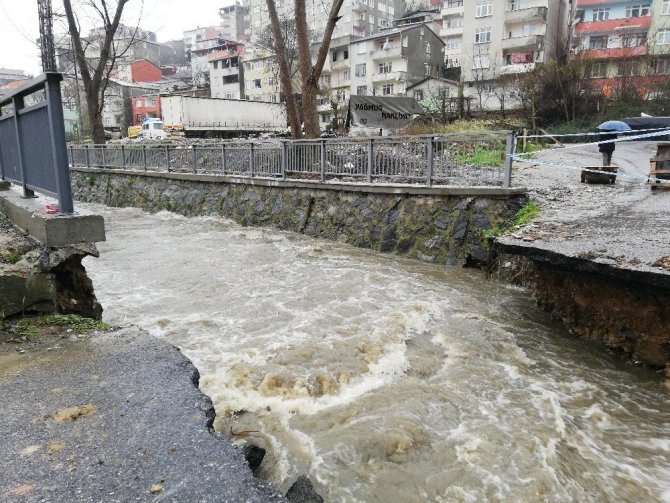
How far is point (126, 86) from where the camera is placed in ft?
186

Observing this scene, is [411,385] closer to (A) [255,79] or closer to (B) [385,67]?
(B) [385,67]

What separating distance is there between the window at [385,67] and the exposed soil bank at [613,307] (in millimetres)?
41865

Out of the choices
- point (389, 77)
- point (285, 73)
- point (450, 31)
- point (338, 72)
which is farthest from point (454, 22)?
point (285, 73)

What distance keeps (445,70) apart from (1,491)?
50.7 metres

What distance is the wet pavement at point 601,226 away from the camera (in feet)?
16.6

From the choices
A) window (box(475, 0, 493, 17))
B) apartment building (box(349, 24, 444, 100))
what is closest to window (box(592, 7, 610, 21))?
window (box(475, 0, 493, 17))

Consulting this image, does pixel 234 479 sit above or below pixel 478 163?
below

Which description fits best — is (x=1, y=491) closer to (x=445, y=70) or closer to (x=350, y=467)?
(x=350, y=467)

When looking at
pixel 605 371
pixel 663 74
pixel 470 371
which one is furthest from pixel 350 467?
pixel 663 74

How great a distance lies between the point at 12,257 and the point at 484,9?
42978mm

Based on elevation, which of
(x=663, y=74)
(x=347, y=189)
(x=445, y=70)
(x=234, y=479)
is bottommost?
(x=234, y=479)

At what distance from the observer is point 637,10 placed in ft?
125

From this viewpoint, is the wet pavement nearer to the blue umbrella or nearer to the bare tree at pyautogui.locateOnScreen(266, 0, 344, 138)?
the blue umbrella

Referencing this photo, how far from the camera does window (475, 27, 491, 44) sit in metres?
38.9
